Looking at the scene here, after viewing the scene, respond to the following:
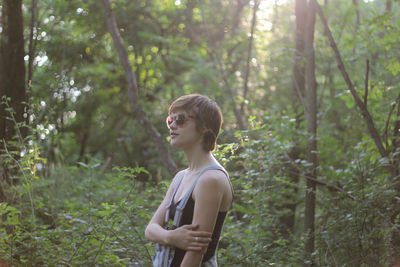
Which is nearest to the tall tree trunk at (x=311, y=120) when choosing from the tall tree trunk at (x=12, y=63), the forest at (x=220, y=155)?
the forest at (x=220, y=155)

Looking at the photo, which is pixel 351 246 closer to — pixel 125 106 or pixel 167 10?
pixel 167 10

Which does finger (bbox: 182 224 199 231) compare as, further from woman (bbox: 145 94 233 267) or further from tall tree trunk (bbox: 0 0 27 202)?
tall tree trunk (bbox: 0 0 27 202)

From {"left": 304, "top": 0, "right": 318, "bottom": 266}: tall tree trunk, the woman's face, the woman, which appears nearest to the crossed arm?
the woman

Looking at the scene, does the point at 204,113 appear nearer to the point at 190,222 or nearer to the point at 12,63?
the point at 190,222

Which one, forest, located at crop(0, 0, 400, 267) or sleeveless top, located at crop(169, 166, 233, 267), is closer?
sleeveless top, located at crop(169, 166, 233, 267)

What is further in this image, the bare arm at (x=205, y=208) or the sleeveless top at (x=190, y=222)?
the sleeveless top at (x=190, y=222)

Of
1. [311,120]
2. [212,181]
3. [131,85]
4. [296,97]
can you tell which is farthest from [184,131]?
[296,97]

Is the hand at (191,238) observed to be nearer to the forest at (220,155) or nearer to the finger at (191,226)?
the finger at (191,226)

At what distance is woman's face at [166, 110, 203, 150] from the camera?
8.31 feet

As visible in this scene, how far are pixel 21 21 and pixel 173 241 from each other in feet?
11.7

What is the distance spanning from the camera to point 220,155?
402 cm

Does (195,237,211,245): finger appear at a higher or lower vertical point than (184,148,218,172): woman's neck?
lower

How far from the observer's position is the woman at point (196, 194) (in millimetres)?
2264

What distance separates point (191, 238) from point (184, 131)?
2.06ft
